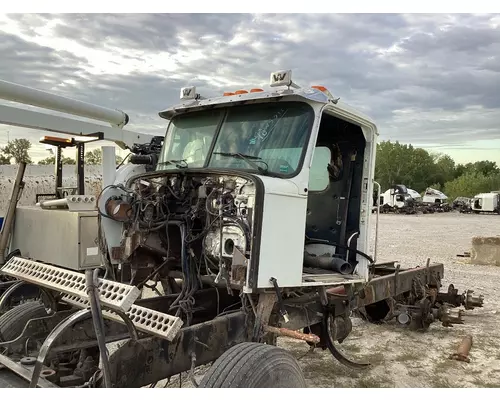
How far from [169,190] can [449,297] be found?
5.13m

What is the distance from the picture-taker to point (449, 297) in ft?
25.2

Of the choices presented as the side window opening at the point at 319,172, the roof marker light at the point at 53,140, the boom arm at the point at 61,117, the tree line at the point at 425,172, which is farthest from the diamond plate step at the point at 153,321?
the tree line at the point at 425,172

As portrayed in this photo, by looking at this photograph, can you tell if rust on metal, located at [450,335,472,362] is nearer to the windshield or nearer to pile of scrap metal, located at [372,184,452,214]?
the windshield

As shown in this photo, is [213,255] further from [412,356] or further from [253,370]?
[412,356]

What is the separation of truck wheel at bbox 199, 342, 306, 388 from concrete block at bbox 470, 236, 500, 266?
1176 cm

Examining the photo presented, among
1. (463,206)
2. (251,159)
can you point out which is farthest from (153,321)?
(463,206)

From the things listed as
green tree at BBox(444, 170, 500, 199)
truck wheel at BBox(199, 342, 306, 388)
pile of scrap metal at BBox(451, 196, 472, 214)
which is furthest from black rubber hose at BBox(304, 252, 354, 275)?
green tree at BBox(444, 170, 500, 199)

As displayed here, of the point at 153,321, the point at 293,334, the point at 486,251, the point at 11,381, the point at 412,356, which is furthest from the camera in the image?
the point at 486,251

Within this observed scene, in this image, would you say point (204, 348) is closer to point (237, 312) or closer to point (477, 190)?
point (237, 312)

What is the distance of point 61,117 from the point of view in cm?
764

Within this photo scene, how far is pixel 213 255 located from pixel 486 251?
38.8 feet

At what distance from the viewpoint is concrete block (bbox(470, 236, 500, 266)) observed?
13734 millimetres

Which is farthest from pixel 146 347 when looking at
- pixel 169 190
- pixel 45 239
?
pixel 45 239

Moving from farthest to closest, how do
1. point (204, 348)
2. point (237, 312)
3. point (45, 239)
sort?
point (45, 239)
point (237, 312)
point (204, 348)
